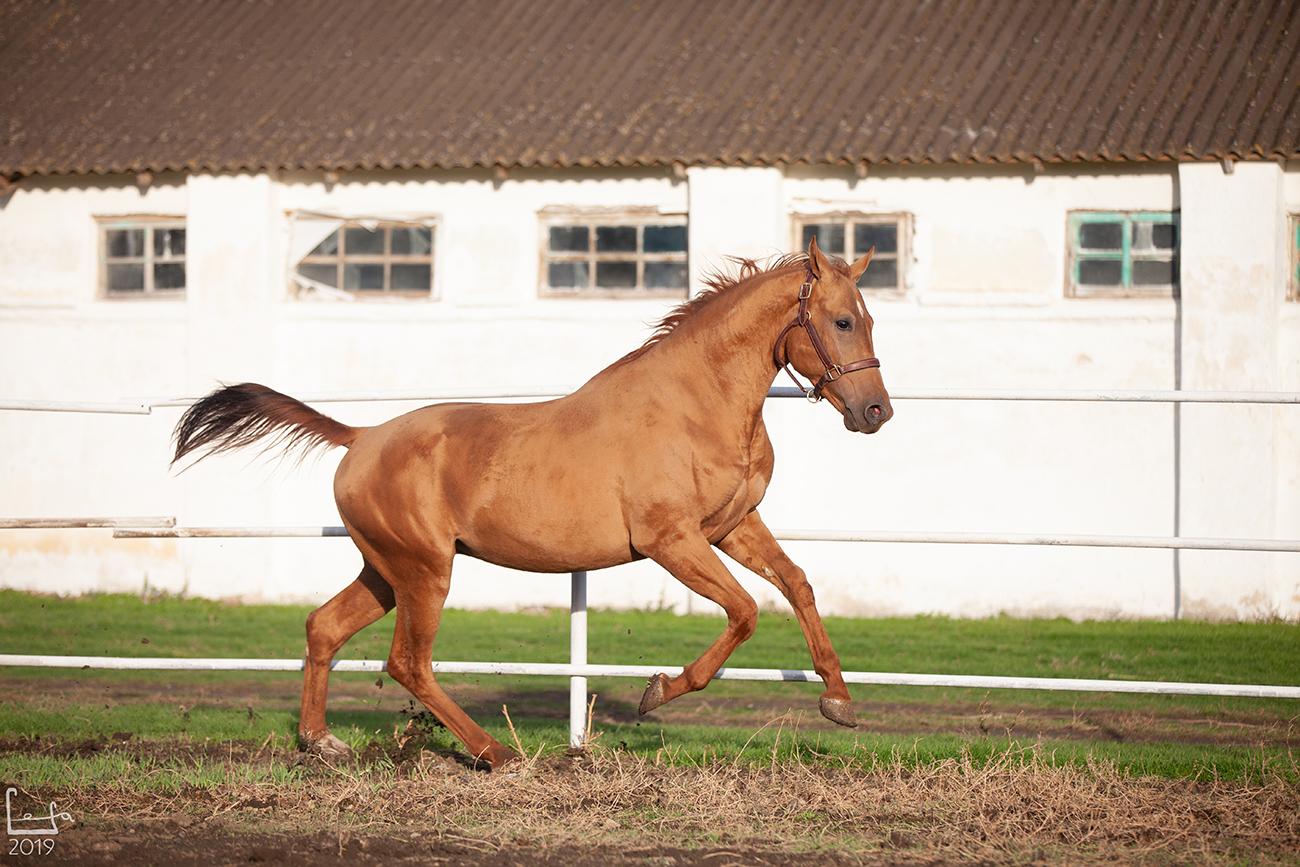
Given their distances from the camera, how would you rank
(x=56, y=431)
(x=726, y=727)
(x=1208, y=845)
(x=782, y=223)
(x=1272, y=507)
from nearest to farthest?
(x=1208, y=845)
(x=726, y=727)
(x=1272, y=507)
(x=782, y=223)
(x=56, y=431)

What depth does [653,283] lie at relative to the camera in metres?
12.8

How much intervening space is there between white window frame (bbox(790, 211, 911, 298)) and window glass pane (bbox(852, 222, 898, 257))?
0.01 m

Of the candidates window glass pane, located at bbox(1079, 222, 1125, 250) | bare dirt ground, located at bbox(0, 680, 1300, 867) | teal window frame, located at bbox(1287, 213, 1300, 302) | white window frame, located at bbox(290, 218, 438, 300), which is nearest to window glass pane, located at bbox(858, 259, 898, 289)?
window glass pane, located at bbox(1079, 222, 1125, 250)

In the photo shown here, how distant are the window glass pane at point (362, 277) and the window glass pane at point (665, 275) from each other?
3.11 m

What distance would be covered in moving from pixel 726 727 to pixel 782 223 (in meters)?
7.06

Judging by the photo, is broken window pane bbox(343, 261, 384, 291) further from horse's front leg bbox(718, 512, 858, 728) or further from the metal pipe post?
horse's front leg bbox(718, 512, 858, 728)

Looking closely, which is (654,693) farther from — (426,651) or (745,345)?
→ (745,345)

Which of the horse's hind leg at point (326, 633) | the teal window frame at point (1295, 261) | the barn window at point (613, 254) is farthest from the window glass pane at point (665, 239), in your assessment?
the horse's hind leg at point (326, 633)

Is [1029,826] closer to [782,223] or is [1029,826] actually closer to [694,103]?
[782,223]

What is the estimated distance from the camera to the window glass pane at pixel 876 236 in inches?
485

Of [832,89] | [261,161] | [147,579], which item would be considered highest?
[832,89]

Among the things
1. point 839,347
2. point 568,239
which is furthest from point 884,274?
point 839,347

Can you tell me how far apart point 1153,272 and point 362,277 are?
8.61 meters

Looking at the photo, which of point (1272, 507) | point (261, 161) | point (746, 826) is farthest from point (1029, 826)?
point (261, 161)
